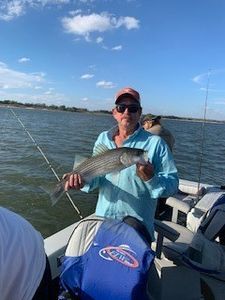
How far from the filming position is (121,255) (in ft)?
8.38

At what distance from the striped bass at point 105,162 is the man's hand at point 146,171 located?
0.04m

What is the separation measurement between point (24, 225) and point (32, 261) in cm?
16

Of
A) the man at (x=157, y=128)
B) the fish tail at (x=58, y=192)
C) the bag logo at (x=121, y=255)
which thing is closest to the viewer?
the bag logo at (x=121, y=255)

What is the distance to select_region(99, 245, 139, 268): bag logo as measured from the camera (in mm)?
2500

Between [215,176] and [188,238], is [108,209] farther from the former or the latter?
[215,176]

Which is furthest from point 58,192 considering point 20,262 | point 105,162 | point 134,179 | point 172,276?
point 20,262

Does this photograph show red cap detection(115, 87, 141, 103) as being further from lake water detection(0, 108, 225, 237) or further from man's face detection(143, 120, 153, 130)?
man's face detection(143, 120, 153, 130)

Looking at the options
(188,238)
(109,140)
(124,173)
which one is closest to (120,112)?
(109,140)

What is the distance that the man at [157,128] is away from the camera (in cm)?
704

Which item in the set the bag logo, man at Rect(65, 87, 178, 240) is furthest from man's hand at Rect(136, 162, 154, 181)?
the bag logo

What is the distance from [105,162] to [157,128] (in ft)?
12.1

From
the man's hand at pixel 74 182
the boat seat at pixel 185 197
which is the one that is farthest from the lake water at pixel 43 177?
the boat seat at pixel 185 197

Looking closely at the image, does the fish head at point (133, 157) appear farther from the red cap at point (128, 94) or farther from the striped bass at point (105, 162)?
the red cap at point (128, 94)

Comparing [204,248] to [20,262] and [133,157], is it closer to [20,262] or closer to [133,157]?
[133,157]
